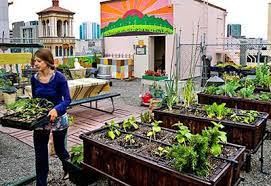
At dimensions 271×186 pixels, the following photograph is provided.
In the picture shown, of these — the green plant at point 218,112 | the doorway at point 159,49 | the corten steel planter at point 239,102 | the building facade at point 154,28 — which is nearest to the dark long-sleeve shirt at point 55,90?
the green plant at point 218,112

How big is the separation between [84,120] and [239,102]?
9.70 feet

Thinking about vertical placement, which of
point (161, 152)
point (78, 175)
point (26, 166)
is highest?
point (161, 152)

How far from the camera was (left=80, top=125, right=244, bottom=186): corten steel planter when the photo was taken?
2.23 metres

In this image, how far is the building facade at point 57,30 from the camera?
12148 millimetres

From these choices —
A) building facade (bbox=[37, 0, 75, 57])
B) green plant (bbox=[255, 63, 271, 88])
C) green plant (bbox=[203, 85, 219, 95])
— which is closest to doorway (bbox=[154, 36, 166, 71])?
building facade (bbox=[37, 0, 75, 57])

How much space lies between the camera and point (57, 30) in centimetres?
1252

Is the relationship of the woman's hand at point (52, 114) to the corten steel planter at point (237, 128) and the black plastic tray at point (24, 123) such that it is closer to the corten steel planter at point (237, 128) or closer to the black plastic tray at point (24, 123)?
the black plastic tray at point (24, 123)

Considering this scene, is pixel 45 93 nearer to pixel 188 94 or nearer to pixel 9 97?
pixel 188 94

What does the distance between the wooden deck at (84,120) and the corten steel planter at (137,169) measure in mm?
1616

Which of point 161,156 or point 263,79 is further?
point 263,79

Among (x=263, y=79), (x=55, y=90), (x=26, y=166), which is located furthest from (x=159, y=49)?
(x=55, y=90)

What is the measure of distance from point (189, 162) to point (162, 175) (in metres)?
0.27

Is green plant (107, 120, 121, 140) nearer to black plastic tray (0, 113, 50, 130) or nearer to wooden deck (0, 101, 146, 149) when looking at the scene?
black plastic tray (0, 113, 50, 130)

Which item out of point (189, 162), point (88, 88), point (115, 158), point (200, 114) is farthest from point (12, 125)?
point (88, 88)
